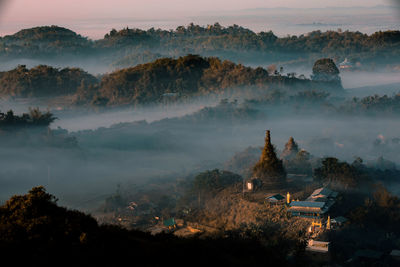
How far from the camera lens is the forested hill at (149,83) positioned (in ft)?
319

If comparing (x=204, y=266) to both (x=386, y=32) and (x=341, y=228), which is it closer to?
(x=341, y=228)

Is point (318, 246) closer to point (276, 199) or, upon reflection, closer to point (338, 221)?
point (338, 221)

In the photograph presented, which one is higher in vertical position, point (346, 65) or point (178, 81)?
point (178, 81)

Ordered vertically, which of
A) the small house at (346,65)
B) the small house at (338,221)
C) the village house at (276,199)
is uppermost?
the village house at (276,199)

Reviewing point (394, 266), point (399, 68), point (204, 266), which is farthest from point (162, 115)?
point (399, 68)

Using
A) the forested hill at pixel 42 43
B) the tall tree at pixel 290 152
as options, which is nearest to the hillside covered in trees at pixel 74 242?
the tall tree at pixel 290 152

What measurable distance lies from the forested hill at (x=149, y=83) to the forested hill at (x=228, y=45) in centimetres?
6405

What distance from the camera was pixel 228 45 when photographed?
611 feet

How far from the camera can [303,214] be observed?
34812 millimetres

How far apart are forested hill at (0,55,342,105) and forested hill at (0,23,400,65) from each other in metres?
64.0

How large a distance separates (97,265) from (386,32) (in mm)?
171087

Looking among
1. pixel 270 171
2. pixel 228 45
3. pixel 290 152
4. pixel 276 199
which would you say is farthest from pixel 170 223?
pixel 228 45

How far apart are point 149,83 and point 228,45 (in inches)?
3636

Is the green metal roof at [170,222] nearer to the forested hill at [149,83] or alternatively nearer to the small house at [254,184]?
the small house at [254,184]
